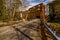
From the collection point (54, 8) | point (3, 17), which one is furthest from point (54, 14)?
point (3, 17)

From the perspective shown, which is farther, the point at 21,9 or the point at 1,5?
the point at 21,9

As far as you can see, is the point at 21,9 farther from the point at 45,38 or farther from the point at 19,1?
the point at 45,38

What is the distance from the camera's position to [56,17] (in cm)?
1723

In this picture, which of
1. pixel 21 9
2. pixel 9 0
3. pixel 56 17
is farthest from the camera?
pixel 21 9

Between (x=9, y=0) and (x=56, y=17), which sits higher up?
(x=9, y=0)

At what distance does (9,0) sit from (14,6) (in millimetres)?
1661

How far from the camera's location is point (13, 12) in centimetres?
2711

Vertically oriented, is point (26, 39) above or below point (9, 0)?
below

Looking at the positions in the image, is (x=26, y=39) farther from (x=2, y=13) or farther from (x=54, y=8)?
(x=2, y=13)

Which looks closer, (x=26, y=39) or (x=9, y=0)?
(x=26, y=39)

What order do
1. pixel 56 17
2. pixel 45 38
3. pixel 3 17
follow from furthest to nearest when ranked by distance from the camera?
1. pixel 3 17
2. pixel 56 17
3. pixel 45 38

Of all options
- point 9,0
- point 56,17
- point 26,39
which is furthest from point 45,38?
point 9,0

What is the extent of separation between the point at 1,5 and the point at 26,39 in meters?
17.9

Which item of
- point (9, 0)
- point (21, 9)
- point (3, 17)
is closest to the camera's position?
point (3, 17)
